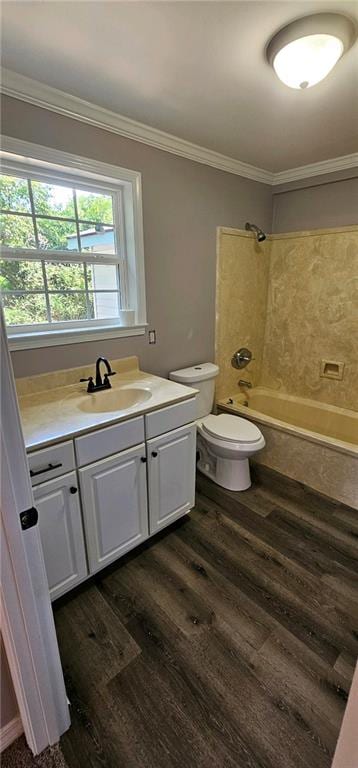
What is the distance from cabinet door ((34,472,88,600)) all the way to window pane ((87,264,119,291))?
1.17 meters

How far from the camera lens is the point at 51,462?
4.26 ft

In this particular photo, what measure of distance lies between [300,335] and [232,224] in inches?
44.9

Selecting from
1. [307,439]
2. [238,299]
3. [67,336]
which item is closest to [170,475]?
[67,336]

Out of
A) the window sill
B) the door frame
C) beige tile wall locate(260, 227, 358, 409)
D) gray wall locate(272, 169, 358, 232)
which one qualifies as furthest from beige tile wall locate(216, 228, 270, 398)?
the door frame

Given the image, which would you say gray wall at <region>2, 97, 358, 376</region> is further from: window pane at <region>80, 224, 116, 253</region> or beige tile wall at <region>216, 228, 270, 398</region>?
window pane at <region>80, 224, 116, 253</region>

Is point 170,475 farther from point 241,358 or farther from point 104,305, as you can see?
point 241,358

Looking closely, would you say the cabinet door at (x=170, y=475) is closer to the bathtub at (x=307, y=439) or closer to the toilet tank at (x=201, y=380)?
the toilet tank at (x=201, y=380)

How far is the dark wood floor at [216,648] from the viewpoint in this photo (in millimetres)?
1068

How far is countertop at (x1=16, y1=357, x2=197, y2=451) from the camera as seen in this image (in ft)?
4.48

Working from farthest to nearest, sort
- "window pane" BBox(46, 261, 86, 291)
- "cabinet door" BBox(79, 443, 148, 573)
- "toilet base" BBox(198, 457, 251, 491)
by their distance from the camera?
"toilet base" BBox(198, 457, 251, 491) < "window pane" BBox(46, 261, 86, 291) < "cabinet door" BBox(79, 443, 148, 573)

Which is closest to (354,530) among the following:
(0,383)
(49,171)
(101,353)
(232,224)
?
(101,353)

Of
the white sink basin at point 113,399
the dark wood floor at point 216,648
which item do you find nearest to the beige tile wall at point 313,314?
the dark wood floor at point 216,648

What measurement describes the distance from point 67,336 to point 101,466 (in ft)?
2.52

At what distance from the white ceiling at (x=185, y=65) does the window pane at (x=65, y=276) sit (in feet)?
2.56
